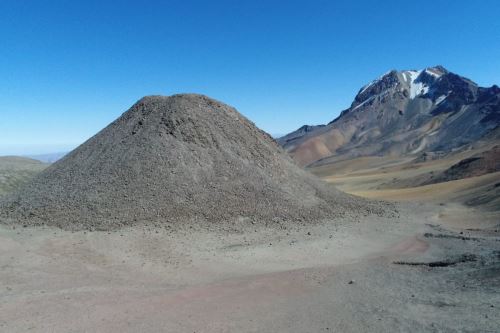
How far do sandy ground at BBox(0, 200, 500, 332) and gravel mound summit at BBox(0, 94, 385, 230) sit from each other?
1.71m

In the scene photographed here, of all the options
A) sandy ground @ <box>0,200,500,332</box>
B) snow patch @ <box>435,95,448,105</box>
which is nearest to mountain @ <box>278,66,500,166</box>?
snow patch @ <box>435,95,448,105</box>

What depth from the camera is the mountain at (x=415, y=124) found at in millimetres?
131875

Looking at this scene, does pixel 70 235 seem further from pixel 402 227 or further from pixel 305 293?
pixel 402 227

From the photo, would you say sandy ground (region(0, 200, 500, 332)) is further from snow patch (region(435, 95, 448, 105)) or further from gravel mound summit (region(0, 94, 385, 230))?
snow patch (region(435, 95, 448, 105))

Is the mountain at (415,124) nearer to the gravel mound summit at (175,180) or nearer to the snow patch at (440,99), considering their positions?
the snow patch at (440,99)

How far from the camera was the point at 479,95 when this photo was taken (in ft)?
510

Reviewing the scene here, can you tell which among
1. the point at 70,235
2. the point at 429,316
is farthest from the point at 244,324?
the point at 70,235

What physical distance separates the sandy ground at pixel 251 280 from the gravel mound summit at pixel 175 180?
1712 mm

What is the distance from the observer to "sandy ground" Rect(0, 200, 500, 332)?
40.7ft

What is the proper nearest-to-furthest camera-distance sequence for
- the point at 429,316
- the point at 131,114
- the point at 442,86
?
the point at 429,316 → the point at 131,114 → the point at 442,86

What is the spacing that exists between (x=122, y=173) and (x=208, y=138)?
20.6ft

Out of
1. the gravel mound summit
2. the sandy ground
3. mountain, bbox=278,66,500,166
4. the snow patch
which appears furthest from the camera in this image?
the snow patch

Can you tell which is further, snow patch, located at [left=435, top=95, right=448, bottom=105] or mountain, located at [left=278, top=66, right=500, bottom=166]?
snow patch, located at [left=435, top=95, right=448, bottom=105]

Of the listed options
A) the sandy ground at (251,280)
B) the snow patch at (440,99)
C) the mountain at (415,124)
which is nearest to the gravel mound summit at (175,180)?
the sandy ground at (251,280)
